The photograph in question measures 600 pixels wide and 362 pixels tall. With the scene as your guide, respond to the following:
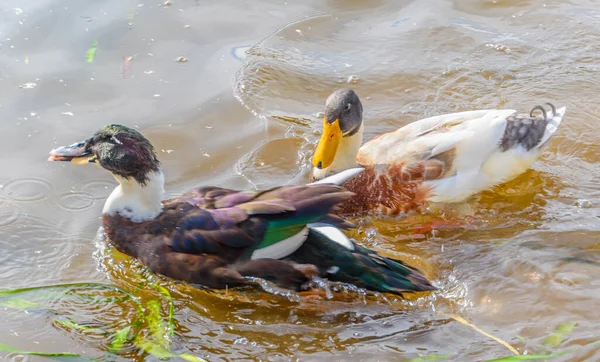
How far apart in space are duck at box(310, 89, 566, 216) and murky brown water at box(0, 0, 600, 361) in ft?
0.59

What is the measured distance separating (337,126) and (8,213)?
7.36 feet

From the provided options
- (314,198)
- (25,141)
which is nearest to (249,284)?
(314,198)

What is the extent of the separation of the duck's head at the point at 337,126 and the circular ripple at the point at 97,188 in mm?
1430

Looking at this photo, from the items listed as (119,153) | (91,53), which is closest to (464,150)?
(119,153)

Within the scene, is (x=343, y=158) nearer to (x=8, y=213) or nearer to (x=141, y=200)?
(x=141, y=200)

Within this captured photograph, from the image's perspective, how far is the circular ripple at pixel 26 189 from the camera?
5.07 meters

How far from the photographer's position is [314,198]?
4.15 metres

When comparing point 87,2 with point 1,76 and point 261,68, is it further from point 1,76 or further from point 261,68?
point 261,68

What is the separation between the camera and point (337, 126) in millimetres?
5164

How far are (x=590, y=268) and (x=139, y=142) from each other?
2.70m

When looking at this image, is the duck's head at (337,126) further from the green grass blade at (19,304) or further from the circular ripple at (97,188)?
the green grass blade at (19,304)

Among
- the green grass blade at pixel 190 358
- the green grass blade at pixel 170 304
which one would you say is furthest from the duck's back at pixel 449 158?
the green grass blade at pixel 190 358

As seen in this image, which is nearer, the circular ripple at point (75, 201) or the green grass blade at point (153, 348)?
the green grass blade at point (153, 348)

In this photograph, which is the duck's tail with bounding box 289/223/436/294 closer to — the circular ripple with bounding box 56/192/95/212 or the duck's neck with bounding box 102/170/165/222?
the duck's neck with bounding box 102/170/165/222
